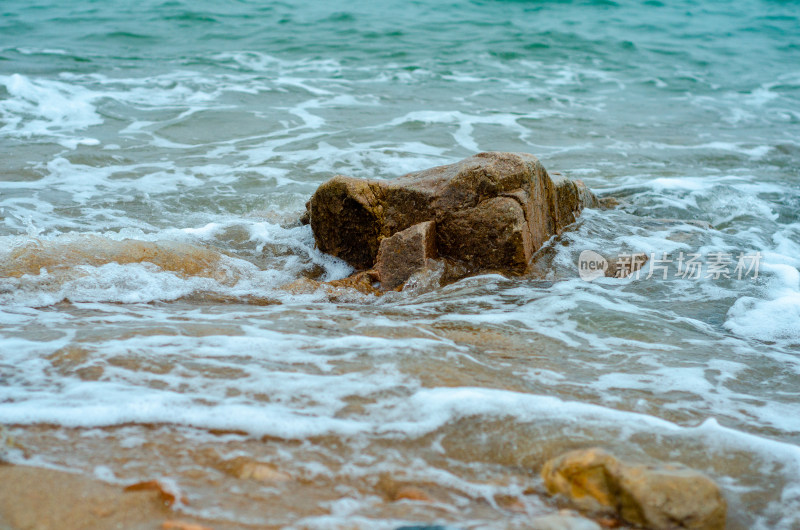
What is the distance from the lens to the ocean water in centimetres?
195

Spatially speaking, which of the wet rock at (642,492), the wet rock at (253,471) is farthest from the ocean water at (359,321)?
the wet rock at (642,492)

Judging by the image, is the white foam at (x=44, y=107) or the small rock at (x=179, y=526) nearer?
the small rock at (x=179, y=526)

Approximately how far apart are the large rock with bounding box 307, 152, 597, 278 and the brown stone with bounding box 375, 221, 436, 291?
220 millimetres

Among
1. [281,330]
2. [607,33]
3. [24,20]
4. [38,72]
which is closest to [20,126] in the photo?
[38,72]

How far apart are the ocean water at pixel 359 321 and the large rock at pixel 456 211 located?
0.75ft

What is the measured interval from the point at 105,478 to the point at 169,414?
0.39 m

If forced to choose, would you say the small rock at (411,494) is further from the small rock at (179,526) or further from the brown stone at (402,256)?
the brown stone at (402,256)

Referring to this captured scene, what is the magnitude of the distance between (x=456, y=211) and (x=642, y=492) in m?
2.57

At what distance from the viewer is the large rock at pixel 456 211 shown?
4.00 m

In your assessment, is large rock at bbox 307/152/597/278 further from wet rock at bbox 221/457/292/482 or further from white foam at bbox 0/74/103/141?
white foam at bbox 0/74/103/141

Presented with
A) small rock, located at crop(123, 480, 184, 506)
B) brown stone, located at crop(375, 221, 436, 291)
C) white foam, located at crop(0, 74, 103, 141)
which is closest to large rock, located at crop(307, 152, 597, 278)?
brown stone, located at crop(375, 221, 436, 291)

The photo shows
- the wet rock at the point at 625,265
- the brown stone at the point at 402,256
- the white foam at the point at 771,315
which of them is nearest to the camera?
the white foam at the point at 771,315

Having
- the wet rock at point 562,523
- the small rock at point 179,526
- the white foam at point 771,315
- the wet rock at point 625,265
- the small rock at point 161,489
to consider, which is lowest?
the white foam at point 771,315

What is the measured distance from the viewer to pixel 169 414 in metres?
2.15
